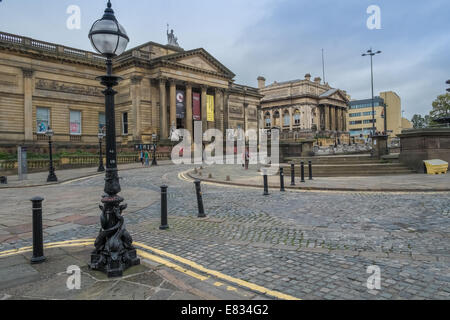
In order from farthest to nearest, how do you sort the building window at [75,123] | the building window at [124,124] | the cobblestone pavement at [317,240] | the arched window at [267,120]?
the arched window at [267,120] < the building window at [124,124] < the building window at [75,123] < the cobblestone pavement at [317,240]

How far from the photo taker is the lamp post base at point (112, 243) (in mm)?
4301

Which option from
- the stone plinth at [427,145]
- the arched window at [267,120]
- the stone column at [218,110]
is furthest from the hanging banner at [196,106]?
the arched window at [267,120]

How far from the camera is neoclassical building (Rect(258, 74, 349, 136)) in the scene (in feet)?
284

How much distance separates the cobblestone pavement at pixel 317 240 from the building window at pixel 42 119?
111 ft

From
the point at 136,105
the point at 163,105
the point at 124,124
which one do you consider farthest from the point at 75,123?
the point at 163,105

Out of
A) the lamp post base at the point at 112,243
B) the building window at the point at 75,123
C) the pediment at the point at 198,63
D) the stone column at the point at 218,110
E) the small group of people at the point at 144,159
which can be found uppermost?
the pediment at the point at 198,63

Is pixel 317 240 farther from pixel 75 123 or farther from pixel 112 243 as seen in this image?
pixel 75 123

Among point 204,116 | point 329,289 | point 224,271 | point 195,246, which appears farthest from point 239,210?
point 204,116

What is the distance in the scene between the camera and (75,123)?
1556 inches

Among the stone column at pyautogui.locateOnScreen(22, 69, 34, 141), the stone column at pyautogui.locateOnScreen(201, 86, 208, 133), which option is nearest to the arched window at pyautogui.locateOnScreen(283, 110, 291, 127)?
the stone column at pyautogui.locateOnScreen(201, 86, 208, 133)

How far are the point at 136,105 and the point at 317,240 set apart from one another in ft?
130

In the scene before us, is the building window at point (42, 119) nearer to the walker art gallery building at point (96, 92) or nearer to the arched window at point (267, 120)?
the walker art gallery building at point (96, 92)

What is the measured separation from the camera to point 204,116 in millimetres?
47438

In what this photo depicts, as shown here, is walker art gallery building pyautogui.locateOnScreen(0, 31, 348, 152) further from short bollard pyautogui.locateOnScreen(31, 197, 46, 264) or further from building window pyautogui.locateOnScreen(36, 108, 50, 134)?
short bollard pyautogui.locateOnScreen(31, 197, 46, 264)
